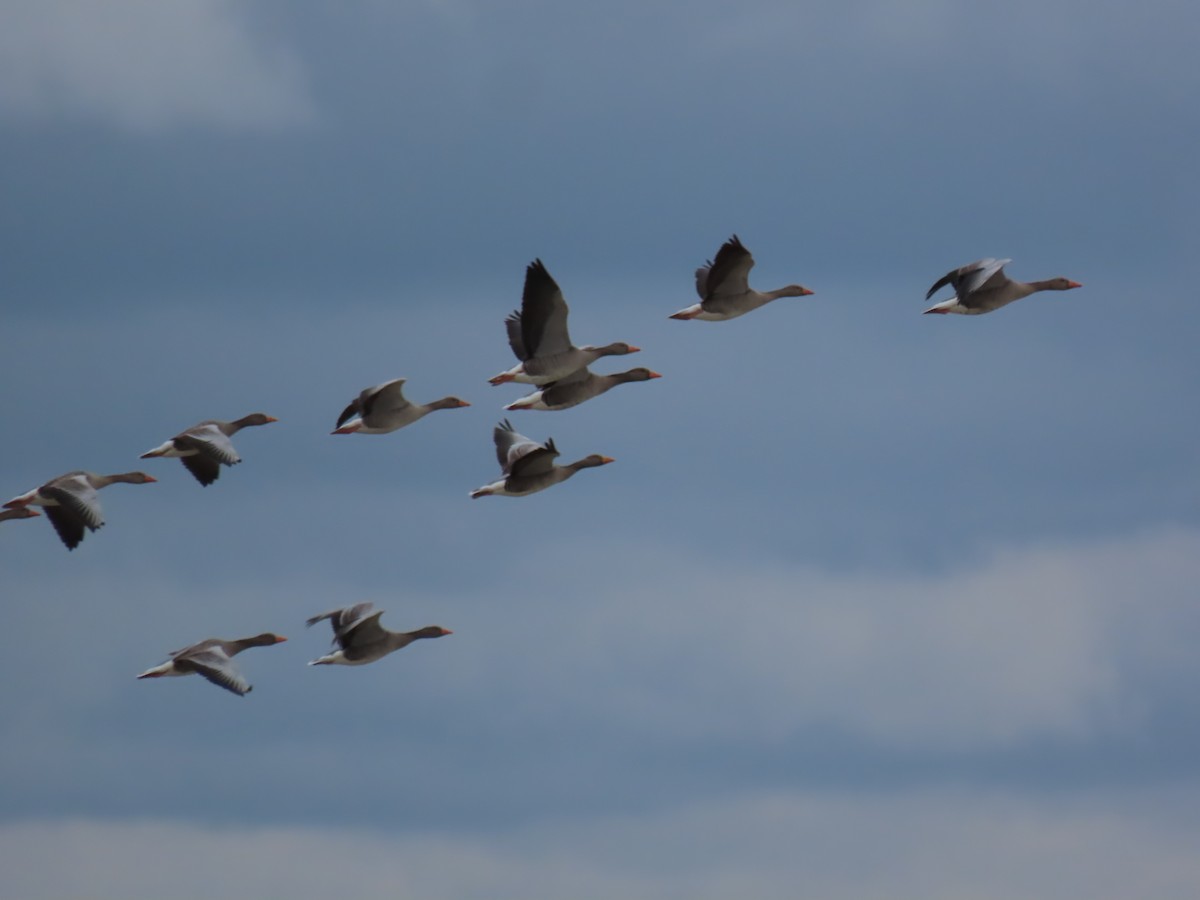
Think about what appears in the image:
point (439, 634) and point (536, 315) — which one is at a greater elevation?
point (536, 315)

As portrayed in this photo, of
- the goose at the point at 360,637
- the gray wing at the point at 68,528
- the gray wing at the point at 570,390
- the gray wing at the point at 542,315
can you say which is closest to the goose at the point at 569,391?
the gray wing at the point at 570,390

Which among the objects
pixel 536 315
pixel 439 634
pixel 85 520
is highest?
pixel 536 315

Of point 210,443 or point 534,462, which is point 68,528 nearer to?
point 210,443

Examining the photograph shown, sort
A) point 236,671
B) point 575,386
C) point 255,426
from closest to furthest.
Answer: point 236,671 → point 575,386 → point 255,426

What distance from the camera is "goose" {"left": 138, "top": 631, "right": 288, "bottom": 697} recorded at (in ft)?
97.7

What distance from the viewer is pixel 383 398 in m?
35.1

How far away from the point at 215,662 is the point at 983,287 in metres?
14.1

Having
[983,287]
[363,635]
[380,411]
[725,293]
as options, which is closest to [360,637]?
[363,635]

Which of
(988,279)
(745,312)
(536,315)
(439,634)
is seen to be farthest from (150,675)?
(988,279)

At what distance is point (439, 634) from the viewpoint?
118ft

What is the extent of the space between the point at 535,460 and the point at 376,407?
3.13 metres

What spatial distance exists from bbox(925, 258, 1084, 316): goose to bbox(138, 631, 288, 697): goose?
12124mm

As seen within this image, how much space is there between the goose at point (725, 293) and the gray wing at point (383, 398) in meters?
4.53

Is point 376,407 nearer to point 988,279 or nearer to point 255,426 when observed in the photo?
point 255,426
